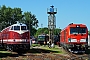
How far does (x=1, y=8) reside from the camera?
415ft

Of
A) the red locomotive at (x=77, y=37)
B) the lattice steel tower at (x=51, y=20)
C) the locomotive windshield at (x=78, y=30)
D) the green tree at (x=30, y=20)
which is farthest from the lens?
the green tree at (x=30, y=20)

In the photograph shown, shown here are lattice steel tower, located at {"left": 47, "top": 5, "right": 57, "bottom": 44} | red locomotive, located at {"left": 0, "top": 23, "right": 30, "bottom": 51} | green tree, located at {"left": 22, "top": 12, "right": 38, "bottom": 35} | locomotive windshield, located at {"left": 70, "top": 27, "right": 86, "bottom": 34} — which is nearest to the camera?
locomotive windshield, located at {"left": 70, "top": 27, "right": 86, "bottom": 34}

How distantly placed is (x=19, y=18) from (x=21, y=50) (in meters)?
92.4

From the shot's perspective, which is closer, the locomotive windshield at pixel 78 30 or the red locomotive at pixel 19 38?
the locomotive windshield at pixel 78 30

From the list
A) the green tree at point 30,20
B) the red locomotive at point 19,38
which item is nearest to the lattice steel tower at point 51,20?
the red locomotive at point 19,38

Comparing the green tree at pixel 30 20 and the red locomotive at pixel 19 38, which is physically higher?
the green tree at pixel 30 20

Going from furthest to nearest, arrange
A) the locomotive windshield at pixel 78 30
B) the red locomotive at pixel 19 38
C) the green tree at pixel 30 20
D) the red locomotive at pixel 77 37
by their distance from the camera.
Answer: the green tree at pixel 30 20
the red locomotive at pixel 19 38
the locomotive windshield at pixel 78 30
the red locomotive at pixel 77 37

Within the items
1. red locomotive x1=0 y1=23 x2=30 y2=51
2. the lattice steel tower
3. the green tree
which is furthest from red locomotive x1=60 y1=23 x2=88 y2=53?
the green tree

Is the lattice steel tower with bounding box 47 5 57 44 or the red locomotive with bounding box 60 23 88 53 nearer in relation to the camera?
the red locomotive with bounding box 60 23 88 53

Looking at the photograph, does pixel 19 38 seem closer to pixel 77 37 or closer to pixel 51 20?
pixel 77 37

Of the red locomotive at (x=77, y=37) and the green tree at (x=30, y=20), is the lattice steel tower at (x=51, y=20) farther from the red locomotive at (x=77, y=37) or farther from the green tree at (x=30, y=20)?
the green tree at (x=30, y=20)

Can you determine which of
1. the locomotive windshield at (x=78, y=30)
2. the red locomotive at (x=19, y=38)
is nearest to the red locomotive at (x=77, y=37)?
the locomotive windshield at (x=78, y=30)

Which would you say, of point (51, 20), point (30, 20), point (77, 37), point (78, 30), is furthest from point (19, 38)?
point (30, 20)

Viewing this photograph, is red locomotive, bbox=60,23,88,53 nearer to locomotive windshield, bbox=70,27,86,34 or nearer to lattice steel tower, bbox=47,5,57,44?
locomotive windshield, bbox=70,27,86,34
